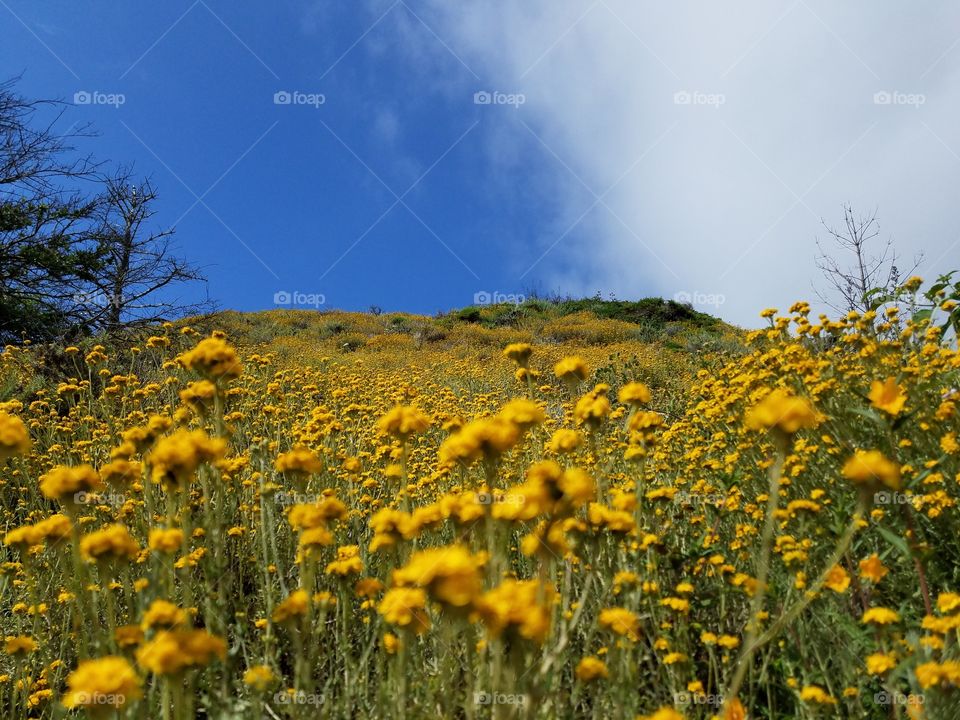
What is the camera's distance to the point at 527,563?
9.57ft

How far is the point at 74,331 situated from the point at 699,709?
1087cm

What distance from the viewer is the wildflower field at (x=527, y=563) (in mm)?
1389

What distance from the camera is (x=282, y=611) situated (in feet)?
4.91

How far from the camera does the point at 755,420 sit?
1.52 metres

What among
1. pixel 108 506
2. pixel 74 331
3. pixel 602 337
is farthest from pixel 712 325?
Result: pixel 108 506

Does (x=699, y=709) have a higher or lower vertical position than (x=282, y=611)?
lower

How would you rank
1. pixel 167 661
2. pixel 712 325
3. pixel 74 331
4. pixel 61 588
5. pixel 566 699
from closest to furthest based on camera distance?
pixel 167 661 → pixel 566 699 → pixel 61 588 → pixel 74 331 → pixel 712 325

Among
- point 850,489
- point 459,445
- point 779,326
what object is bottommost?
point 850,489

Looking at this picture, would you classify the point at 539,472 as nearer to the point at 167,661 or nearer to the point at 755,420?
the point at 755,420

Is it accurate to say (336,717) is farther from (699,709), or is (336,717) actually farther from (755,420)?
(755,420)

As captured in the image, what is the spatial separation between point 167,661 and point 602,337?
1611cm

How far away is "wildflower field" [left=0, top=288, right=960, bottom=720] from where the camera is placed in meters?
1.39

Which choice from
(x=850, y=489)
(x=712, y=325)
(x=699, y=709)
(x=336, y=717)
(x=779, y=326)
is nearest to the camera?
(x=336, y=717)

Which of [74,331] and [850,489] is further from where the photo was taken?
[74,331]
